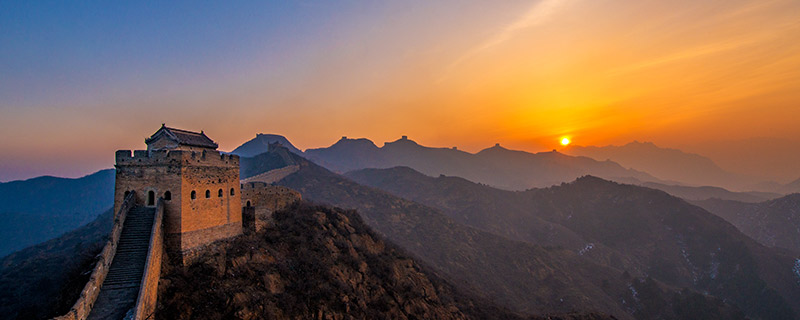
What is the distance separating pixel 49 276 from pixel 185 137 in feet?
78.8

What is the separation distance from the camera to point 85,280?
12.3 metres

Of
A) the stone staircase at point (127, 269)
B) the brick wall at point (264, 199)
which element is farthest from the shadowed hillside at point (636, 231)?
the stone staircase at point (127, 269)

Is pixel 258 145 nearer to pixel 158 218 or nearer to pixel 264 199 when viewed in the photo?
pixel 264 199

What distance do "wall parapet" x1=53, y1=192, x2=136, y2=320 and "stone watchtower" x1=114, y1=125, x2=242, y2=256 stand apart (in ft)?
2.97

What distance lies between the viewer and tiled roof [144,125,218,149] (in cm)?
1823

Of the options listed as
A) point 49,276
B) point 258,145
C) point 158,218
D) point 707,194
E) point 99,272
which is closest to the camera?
point 99,272

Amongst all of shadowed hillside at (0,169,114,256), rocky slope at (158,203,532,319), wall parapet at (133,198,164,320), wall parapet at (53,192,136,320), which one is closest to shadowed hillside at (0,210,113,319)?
wall parapet at (53,192,136,320)

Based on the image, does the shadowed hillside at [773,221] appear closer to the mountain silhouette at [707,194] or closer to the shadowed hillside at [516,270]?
the mountain silhouette at [707,194]

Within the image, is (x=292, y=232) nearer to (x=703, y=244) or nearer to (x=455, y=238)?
(x=455, y=238)

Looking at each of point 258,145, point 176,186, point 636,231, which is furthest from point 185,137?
point 258,145

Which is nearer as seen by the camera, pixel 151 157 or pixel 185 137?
pixel 151 157

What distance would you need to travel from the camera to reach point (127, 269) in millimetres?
13008

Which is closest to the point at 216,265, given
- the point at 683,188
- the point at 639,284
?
the point at 639,284

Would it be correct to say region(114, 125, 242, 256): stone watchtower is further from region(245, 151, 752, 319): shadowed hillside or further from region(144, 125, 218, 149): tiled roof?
region(245, 151, 752, 319): shadowed hillside
